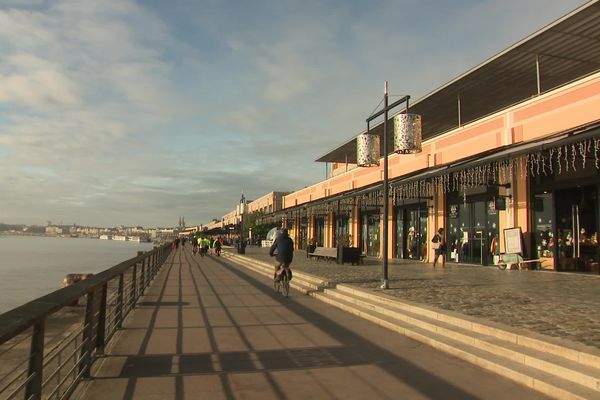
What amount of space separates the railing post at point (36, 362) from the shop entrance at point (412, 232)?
22501 mm

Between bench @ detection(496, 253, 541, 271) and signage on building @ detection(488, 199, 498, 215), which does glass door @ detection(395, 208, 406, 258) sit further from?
bench @ detection(496, 253, 541, 271)

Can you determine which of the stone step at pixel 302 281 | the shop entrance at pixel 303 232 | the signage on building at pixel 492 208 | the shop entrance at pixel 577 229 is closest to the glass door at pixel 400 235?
the signage on building at pixel 492 208

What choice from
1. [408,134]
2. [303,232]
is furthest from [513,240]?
[303,232]

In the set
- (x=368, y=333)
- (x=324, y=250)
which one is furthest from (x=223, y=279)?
(x=368, y=333)

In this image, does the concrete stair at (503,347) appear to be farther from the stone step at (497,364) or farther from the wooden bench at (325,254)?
the wooden bench at (325,254)

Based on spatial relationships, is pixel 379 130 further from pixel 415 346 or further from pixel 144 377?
pixel 144 377

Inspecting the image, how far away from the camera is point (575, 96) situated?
15242mm

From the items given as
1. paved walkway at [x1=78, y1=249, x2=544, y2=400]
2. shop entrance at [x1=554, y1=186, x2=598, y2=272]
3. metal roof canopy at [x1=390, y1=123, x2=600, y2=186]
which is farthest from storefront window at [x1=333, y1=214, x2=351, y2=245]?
paved walkway at [x1=78, y1=249, x2=544, y2=400]

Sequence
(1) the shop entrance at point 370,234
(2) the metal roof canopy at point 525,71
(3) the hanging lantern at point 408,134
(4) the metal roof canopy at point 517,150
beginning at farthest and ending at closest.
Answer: (1) the shop entrance at point 370,234 < (2) the metal roof canopy at point 525,71 < (4) the metal roof canopy at point 517,150 < (3) the hanging lantern at point 408,134

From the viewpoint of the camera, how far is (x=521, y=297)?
10023mm

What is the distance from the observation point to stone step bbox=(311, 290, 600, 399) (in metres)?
4.65

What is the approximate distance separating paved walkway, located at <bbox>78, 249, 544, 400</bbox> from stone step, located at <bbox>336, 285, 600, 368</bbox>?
782 mm

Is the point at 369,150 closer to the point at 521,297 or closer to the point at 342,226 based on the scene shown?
the point at 521,297

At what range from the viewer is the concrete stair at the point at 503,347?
4836 millimetres
